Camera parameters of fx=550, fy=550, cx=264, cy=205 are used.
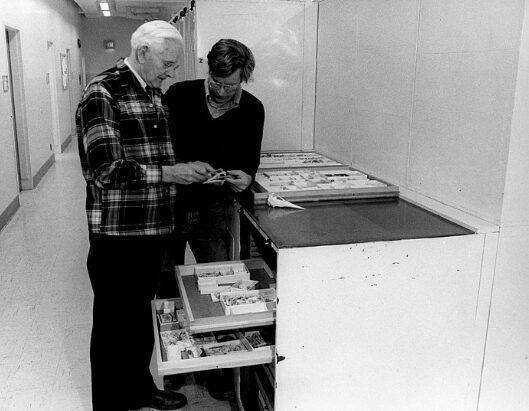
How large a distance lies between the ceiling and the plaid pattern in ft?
19.5

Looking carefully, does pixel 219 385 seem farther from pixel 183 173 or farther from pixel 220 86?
pixel 220 86

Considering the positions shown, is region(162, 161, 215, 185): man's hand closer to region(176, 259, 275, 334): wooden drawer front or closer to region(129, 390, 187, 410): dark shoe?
region(176, 259, 275, 334): wooden drawer front

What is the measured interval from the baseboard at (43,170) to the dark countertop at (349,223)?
18.1ft

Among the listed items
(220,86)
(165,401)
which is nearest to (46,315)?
(165,401)

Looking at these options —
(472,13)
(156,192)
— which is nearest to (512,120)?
(472,13)

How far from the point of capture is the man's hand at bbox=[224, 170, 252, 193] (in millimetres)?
2148

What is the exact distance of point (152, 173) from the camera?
1822 millimetres

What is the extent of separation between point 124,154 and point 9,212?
152 inches

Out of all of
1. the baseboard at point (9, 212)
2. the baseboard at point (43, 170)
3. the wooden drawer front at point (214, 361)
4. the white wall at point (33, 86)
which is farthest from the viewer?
the baseboard at point (43, 170)

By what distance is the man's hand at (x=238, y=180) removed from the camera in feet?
7.05

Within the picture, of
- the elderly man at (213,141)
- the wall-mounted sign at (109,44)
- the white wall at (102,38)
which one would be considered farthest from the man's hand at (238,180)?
the wall-mounted sign at (109,44)

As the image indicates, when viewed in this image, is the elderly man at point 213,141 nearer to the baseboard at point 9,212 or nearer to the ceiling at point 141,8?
the baseboard at point 9,212

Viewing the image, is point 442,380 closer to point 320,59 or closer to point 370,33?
point 370,33

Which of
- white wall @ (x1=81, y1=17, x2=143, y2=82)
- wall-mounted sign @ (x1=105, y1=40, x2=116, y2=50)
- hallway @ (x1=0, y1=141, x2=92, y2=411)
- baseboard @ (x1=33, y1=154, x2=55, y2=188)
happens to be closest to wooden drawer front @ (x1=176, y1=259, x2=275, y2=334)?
hallway @ (x1=0, y1=141, x2=92, y2=411)
